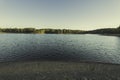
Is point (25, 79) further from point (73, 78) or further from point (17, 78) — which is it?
point (73, 78)

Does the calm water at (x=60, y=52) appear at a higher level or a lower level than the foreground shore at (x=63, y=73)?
lower

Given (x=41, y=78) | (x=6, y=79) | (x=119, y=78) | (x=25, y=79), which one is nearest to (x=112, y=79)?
(x=119, y=78)

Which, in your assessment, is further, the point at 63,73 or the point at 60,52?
the point at 60,52

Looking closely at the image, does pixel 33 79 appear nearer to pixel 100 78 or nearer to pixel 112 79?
pixel 100 78

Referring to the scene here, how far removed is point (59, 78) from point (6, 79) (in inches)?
248

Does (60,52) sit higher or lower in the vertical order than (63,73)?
lower

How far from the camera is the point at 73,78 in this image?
16.2m

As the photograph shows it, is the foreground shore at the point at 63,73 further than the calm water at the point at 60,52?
No

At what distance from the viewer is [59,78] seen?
16.4 metres

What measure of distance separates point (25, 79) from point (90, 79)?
7.34m

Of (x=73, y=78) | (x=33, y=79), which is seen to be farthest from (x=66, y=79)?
(x=33, y=79)

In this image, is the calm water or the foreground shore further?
the calm water

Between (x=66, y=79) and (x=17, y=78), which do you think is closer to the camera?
(x=66, y=79)

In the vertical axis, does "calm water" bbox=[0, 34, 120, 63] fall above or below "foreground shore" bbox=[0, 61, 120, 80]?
below
